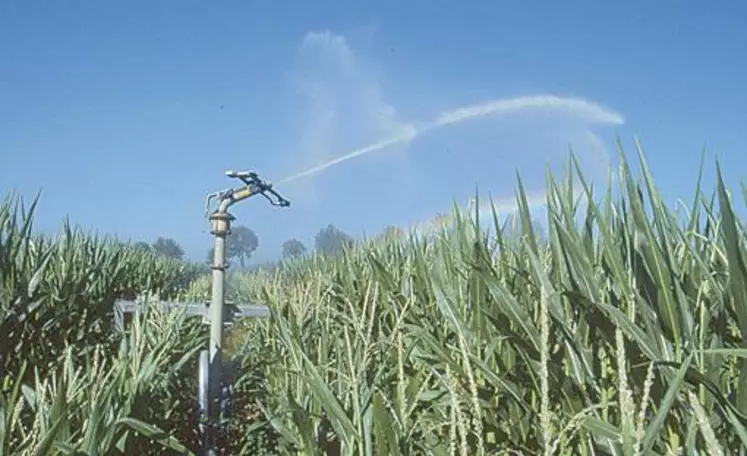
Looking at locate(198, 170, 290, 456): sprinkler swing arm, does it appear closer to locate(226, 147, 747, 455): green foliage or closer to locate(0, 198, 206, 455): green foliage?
locate(0, 198, 206, 455): green foliage

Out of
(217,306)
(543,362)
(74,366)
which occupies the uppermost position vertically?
(217,306)

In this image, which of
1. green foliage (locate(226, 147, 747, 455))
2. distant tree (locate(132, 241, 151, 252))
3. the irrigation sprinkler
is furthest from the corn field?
distant tree (locate(132, 241, 151, 252))

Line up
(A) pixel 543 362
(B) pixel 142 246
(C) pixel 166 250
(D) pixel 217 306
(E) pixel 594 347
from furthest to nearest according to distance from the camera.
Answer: (C) pixel 166 250 < (B) pixel 142 246 < (D) pixel 217 306 < (E) pixel 594 347 < (A) pixel 543 362

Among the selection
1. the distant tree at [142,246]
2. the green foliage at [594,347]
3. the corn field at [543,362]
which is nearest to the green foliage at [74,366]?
the corn field at [543,362]

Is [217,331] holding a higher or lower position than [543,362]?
higher

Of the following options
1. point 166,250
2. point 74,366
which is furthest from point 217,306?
point 166,250

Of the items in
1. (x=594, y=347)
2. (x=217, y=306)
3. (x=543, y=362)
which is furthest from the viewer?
(x=217, y=306)

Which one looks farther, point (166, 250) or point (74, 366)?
point (166, 250)

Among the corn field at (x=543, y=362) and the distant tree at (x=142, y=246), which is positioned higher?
the distant tree at (x=142, y=246)

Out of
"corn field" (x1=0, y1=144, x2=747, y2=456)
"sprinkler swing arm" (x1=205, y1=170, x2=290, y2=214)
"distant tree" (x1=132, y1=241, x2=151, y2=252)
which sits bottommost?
"corn field" (x1=0, y1=144, x2=747, y2=456)

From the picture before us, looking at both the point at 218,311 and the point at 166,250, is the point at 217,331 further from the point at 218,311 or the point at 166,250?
the point at 166,250

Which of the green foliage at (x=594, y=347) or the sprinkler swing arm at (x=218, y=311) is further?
the sprinkler swing arm at (x=218, y=311)

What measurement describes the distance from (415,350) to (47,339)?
1896mm

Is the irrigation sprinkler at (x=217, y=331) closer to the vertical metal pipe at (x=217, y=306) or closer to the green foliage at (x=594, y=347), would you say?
the vertical metal pipe at (x=217, y=306)
